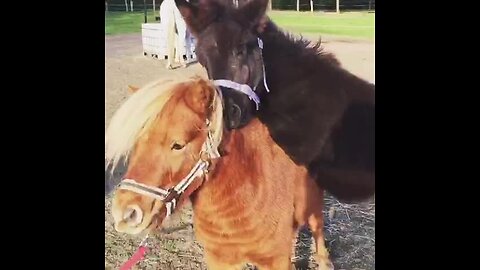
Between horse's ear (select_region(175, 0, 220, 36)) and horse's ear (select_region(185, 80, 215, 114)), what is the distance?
0.45ft

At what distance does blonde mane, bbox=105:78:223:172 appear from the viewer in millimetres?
1471

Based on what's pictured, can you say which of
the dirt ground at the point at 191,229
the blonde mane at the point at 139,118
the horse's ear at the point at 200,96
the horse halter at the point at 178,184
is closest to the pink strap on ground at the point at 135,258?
the dirt ground at the point at 191,229

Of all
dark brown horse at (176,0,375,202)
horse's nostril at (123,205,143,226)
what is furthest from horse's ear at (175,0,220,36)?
horse's nostril at (123,205,143,226)

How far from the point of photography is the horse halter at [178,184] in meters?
1.46

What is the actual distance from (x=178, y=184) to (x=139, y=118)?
0.21 metres

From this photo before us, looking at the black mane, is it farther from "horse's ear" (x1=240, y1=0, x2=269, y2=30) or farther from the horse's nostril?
the horse's nostril

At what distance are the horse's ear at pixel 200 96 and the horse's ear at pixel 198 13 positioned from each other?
0.14 meters

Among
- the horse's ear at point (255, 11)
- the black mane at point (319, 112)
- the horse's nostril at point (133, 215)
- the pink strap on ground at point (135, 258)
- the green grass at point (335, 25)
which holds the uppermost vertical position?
the horse's ear at point (255, 11)

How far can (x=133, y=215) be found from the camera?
1.48 m

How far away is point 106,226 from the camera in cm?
154

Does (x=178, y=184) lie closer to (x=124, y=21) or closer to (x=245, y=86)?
(x=245, y=86)

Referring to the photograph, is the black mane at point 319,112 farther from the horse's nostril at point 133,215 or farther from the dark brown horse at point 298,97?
the horse's nostril at point 133,215

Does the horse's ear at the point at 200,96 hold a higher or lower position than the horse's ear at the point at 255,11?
lower
